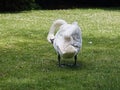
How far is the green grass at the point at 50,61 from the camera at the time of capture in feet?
25.8

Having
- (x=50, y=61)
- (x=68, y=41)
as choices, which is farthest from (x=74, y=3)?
(x=68, y=41)

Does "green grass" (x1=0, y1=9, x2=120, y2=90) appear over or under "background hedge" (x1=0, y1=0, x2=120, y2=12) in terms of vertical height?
over

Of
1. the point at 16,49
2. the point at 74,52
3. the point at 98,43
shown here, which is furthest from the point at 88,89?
the point at 98,43

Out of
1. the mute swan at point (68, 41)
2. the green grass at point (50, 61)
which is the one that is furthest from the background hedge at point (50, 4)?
the mute swan at point (68, 41)

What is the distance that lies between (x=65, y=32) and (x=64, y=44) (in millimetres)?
372

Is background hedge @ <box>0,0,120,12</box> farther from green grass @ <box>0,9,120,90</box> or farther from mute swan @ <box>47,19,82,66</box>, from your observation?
mute swan @ <box>47,19,82,66</box>

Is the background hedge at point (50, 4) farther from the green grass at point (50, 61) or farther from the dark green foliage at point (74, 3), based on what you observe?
the green grass at point (50, 61)

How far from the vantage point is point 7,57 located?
10.5 metres

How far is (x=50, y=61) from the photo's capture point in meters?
10.0

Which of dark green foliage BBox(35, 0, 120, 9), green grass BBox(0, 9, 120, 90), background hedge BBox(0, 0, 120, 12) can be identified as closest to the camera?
green grass BBox(0, 9, 120, 90)

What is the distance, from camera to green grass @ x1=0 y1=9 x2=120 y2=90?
7.87 m

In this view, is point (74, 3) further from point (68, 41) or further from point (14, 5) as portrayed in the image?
point (68, 41)

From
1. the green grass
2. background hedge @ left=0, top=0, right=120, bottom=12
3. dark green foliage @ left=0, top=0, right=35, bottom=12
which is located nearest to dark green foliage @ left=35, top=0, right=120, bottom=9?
background hedge @ left=0, top=0, right=120, bottom=12

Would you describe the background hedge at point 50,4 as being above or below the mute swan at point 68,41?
below
